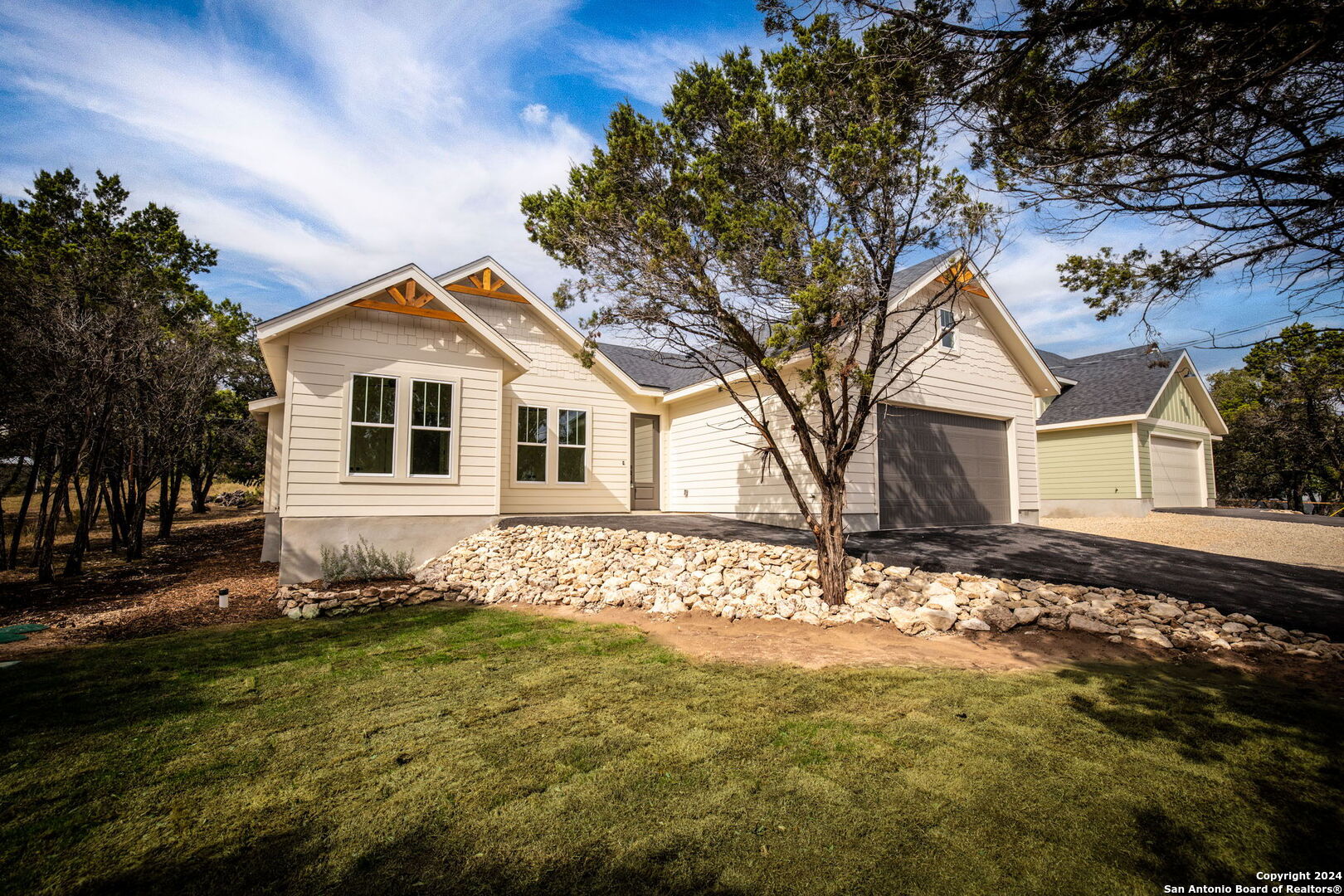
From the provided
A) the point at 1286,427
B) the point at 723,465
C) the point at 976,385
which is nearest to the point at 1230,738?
the point at 723,465

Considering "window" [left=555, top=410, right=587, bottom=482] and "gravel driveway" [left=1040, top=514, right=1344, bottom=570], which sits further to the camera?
"window" [left=555, top=410, right=587, bottom=482]

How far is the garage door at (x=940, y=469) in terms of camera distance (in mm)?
10359

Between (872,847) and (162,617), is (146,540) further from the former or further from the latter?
(872,847)

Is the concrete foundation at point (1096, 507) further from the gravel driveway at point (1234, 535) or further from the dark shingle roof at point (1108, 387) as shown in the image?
the dark shingle roof at point (1108, 387)

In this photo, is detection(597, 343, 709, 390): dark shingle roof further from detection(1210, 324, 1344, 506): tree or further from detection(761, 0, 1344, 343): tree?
detection(1210, 324, 1344, 506): tree

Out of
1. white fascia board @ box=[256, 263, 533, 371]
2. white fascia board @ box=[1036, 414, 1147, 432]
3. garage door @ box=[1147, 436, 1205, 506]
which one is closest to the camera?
white fascia board @ box=[256, 263, 533, 371]

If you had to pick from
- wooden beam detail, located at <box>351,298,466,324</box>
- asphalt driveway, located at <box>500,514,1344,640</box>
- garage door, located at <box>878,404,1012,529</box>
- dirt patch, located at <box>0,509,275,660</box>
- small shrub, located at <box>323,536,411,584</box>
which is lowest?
dirt patch, located at <box>0,509,275,660</box>

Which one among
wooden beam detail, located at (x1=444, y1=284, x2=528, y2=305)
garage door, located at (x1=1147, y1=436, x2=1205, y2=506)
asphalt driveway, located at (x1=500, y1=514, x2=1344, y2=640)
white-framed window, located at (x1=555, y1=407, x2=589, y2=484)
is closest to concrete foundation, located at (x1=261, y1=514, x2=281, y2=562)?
asphalt driveway, located at (x1=500, y1=514, x2=1344, y2=640)

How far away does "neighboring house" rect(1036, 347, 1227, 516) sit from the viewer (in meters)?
16.0

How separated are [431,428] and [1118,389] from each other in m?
19.4

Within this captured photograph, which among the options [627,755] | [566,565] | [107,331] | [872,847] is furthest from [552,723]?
[107,331]

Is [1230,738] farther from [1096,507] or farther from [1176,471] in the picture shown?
[1176,471]

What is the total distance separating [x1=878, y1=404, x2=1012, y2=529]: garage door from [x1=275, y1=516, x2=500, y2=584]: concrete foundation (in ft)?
23.7

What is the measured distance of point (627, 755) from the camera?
3186 millimetres
